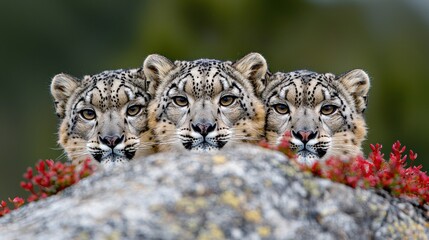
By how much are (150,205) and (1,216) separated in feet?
9.85

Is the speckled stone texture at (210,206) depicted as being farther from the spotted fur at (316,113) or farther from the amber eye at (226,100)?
the amber eye at (226,100)

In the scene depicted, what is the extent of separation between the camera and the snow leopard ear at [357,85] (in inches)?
617

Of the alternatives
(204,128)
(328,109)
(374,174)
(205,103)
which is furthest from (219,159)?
(328,109)

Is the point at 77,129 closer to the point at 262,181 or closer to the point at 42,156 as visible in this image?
the point at 262,181

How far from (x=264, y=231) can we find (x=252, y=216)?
0.64 ft

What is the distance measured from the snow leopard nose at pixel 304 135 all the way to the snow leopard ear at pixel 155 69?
254 centimetres

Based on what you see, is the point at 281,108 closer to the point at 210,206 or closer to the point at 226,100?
the point at 226,100

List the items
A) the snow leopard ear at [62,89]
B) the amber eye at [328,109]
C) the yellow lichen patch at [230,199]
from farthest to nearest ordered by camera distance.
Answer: the snow leopard ear at [62,89] → the amber eye at [328,109] → the yellow lichen patch at [230,199]

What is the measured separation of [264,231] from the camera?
9.77m

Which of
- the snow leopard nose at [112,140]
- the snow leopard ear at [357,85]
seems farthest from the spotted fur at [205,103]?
the snow leopard ear at [357,85]

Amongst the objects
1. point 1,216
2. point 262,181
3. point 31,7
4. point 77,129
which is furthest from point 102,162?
point 31,7

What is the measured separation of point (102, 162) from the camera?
14.2 metres

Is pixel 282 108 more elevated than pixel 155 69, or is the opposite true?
pixel 155 69

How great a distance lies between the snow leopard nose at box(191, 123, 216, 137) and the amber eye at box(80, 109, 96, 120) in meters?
2.18
